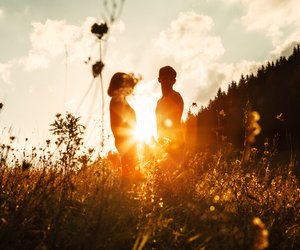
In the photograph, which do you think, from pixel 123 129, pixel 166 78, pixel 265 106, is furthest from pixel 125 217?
pixel 265 106

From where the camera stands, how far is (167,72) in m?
7.40

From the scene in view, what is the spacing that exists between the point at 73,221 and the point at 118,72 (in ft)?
12.5

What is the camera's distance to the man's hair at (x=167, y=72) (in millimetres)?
7395

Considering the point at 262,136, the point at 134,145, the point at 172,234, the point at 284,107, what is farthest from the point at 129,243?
the point at 284,107

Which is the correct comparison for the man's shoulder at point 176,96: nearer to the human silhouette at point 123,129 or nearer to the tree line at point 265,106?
the human silhouette at point 123,129

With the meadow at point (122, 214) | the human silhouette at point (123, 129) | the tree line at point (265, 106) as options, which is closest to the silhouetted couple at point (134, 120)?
the human silhouette at point (123, 129)

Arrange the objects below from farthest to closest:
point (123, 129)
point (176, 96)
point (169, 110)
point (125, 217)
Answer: point (176, 96), point (169, 110), point (123, 129), point (125, 217)

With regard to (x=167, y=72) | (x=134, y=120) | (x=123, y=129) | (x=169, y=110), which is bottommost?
(x=123, y=129)

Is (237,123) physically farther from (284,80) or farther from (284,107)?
(284,80)

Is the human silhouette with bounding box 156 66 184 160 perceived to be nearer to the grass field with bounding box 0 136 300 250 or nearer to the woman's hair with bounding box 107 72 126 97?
the woman's hair with bounding box 107 72 126 97

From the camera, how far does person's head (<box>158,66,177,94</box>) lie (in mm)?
7355

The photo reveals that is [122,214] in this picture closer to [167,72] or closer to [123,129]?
[123,129]

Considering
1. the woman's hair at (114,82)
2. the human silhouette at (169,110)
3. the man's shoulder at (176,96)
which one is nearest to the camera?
the woman's hair at (114,82)

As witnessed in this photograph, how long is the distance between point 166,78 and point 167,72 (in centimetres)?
13
